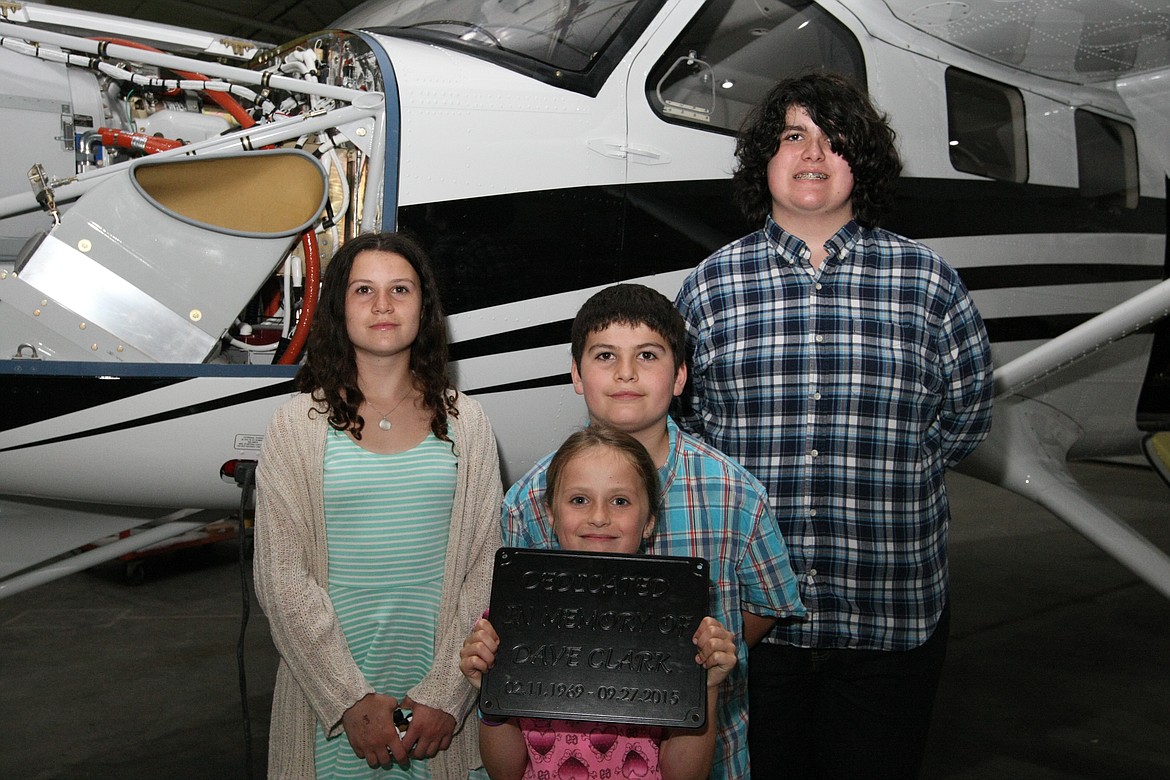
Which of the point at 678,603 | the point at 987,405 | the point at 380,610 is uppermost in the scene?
the point at 987,405

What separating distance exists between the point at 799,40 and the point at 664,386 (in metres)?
2.26

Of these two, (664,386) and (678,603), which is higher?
(664,386)

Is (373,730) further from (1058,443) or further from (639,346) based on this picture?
(1058,443)

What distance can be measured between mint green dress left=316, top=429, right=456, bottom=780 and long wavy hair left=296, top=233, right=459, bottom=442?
81mm

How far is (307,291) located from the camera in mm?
2893

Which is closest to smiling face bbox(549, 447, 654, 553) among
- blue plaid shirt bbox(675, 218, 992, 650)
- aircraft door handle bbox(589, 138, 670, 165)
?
blue plaid shirt bbox(675, 218, 992, 650)

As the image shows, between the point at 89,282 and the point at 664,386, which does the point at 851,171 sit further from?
the point at 89,282

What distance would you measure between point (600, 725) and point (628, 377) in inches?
23.7

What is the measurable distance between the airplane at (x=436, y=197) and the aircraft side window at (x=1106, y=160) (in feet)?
1.42

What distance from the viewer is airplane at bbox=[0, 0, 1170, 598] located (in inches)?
104

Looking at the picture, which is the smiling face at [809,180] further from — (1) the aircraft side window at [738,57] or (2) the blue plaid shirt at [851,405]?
(1) the aircraft side window at [738,57]

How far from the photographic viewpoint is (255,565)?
6.95ft

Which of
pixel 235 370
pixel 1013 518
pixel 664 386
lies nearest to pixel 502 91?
pixel 235 370

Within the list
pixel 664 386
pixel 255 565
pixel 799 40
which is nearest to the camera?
pixel 664 386
